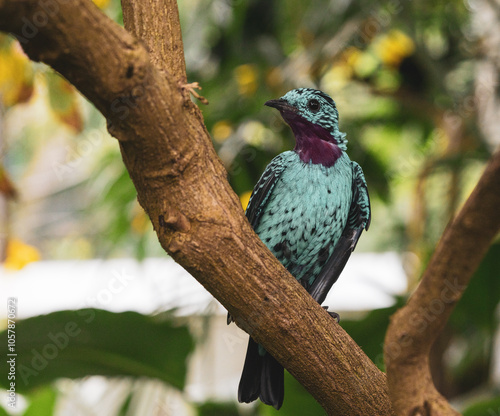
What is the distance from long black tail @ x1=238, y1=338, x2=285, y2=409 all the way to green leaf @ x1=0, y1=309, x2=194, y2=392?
0.85 metres

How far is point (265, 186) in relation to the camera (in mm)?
1541

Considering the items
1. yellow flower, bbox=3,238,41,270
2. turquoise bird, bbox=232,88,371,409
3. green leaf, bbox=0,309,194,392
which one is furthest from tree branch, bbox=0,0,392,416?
yellow flower, bbox=3,238,41,270

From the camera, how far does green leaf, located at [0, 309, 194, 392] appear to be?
2002mm

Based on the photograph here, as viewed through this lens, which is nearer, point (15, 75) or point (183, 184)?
point (183, 184)

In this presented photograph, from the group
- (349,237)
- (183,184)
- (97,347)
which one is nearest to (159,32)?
(183,184)

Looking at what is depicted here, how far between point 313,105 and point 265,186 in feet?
0.91

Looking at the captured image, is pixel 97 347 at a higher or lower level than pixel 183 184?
lower

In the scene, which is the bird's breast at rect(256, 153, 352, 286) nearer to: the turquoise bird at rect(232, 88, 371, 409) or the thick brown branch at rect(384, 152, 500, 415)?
the turquoise bird at rect(232, 88, 371, 409)

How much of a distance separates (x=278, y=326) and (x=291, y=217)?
0.46 m

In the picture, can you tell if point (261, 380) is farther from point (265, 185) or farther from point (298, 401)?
point (298, 401)

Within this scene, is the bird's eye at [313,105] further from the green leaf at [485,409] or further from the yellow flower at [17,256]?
the yellow flower at [17,256]

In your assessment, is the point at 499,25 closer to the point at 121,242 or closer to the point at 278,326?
the point at 121,242

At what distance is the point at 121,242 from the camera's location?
3.23m

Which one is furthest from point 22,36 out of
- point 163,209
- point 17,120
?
point 17,120
